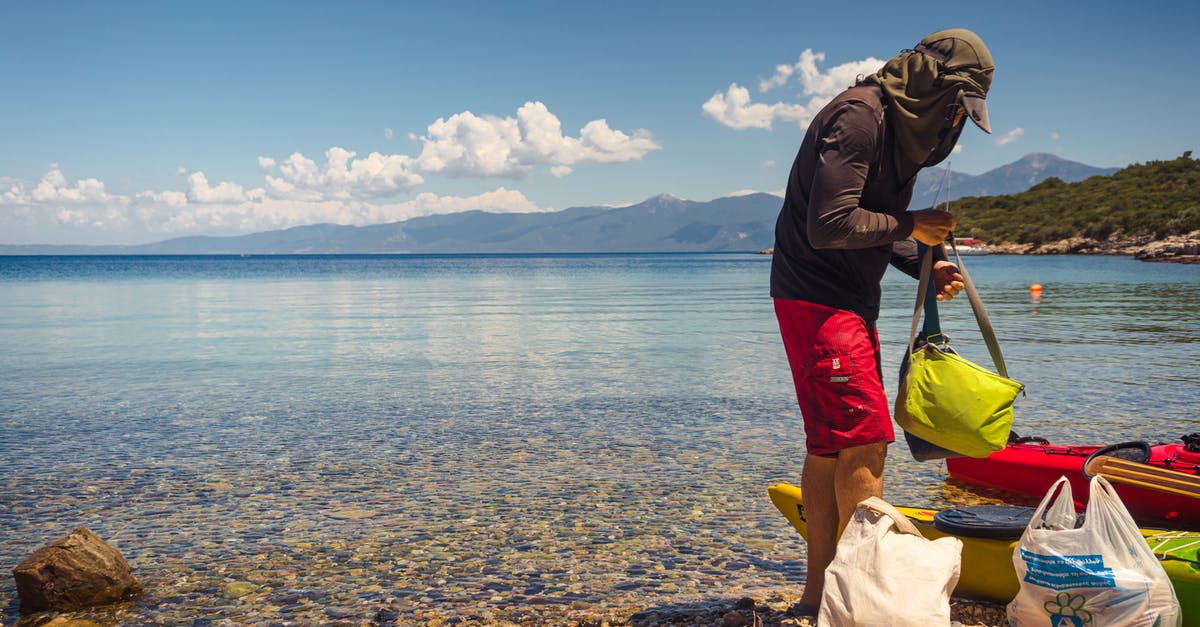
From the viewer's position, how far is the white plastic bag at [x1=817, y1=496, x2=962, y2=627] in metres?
3.22

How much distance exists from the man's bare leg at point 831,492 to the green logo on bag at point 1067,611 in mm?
749

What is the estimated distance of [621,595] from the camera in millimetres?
5047

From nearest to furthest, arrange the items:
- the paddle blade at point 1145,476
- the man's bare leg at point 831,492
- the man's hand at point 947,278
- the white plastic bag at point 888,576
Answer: the white plastic bag at point 888,576
the man's bare leg at point 831,492
the man's hand at point 947,278
the paddle blade at point 1145,476

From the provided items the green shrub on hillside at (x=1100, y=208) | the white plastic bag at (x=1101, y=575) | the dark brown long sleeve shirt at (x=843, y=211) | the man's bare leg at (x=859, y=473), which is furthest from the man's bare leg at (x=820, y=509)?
the green shrub on hillside at (x=1100, y=208)

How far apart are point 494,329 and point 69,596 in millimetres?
18384

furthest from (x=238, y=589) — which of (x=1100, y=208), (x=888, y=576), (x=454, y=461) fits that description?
(x=1100, y=208)

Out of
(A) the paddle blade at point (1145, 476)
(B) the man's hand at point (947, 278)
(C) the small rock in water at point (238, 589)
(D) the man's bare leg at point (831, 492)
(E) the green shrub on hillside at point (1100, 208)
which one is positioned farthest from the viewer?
(E) the green shrub on hillside at point (1100, 208)

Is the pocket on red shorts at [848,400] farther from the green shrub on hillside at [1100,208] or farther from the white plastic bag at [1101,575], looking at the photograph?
the green shrub on hillside at [1100,208]

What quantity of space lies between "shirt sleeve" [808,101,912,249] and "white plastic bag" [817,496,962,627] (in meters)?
1.06

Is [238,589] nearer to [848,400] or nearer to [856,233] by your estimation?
[848,400]

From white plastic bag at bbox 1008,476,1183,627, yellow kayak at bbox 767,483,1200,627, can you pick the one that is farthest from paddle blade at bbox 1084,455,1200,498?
white plastic bag at bbox 1008,476,1183,627

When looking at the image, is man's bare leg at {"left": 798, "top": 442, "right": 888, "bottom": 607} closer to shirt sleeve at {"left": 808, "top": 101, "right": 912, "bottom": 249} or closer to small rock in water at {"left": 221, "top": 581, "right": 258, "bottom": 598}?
shirt sleeve at {"left": 808, "top": 101, "right": 912, "bottom": 249}

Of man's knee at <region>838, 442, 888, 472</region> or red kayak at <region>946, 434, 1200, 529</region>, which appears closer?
man's knee at <region>838, 442, 888, 472</region>

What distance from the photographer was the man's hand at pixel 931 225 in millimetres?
3551
